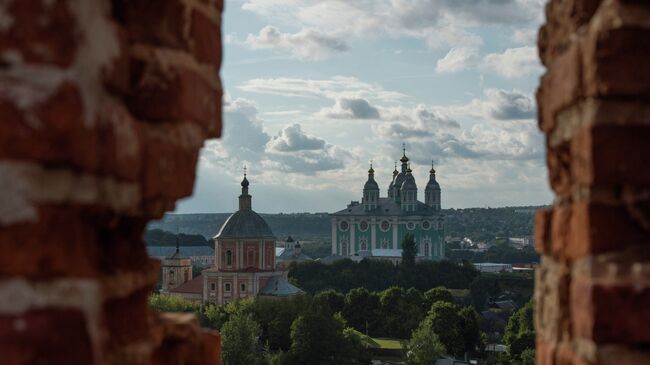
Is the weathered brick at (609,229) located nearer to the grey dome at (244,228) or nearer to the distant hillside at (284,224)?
→ the grey dome at (244,228)

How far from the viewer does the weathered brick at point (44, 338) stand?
0.89 meters

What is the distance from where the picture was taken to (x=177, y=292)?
40.4 m

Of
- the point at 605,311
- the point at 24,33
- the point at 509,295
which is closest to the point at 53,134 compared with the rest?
the point at 24,33

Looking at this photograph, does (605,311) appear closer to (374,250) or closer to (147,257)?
(147,257)

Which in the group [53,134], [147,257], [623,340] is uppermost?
[53,134]

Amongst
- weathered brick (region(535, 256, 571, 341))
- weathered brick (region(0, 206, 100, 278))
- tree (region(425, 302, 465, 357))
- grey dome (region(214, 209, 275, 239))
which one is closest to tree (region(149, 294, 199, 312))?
grey dome (region(214, 209, 275, 239))

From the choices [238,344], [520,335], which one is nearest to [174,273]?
[238,344]

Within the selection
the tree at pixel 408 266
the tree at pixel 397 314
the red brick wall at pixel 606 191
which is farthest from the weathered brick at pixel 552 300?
the tree at pixel 408 266

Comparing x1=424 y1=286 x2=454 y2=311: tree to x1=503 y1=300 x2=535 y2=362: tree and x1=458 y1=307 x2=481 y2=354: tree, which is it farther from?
x1=503 y1=300 x2=535 y2=362: tree

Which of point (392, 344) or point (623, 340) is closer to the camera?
point (623, 340)

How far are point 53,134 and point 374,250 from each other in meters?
61.7

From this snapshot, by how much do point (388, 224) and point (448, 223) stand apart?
205ft

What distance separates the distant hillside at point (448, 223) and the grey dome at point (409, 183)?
47203 mm

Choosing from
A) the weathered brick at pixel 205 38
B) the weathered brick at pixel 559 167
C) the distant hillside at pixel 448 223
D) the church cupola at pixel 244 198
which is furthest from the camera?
the distant hillside at pixel 448 223
